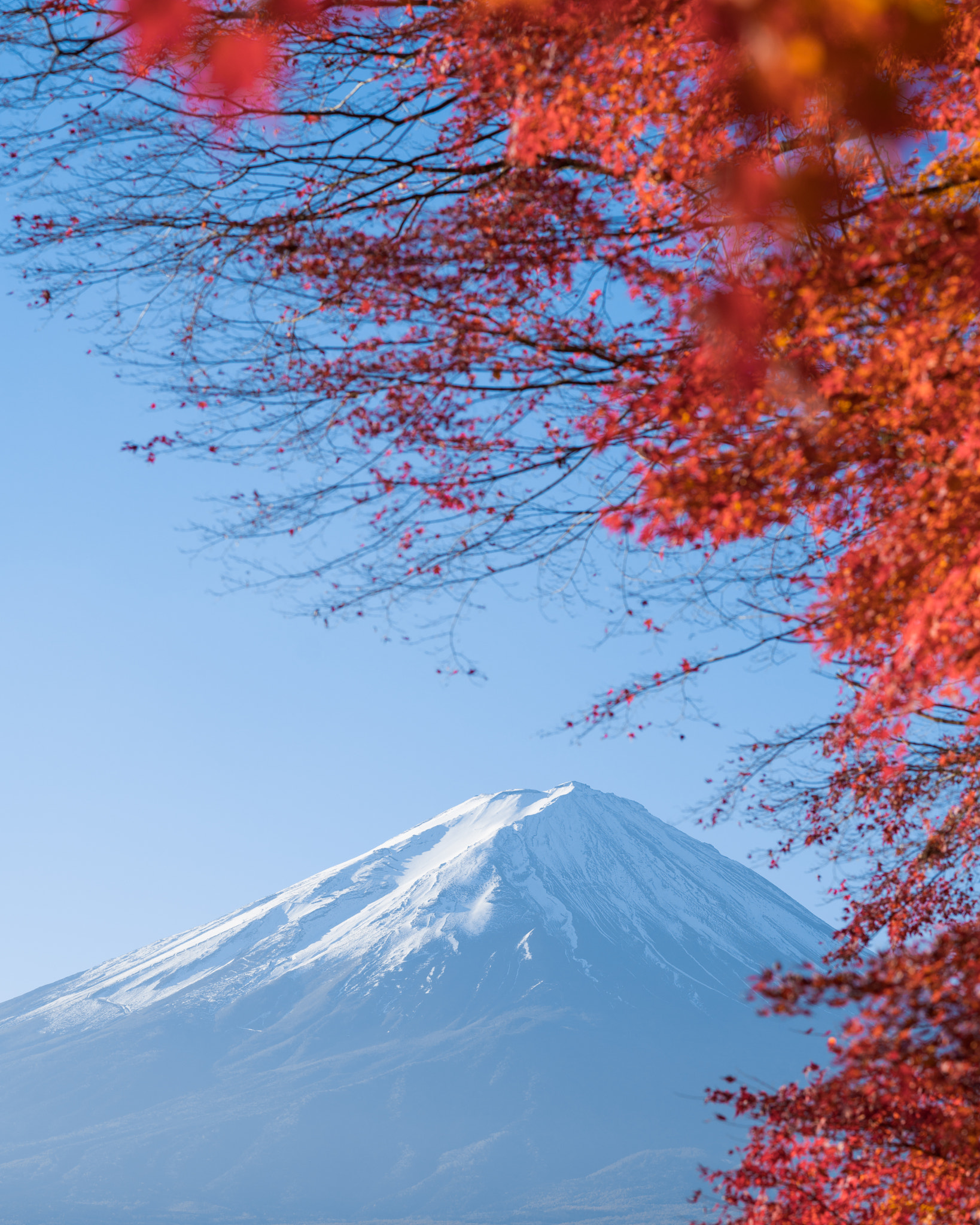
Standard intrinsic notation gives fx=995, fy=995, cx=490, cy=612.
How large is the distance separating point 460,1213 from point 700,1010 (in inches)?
2489

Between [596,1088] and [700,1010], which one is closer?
[596,1088]

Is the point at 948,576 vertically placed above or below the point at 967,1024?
above

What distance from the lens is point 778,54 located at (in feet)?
16.7

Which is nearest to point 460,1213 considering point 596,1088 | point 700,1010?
point 596,1088

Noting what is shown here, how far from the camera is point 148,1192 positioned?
498ft

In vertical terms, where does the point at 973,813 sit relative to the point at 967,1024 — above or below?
above

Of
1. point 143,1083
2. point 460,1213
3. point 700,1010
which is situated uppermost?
point 143,1083

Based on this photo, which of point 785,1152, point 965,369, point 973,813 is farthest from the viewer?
point 973,813

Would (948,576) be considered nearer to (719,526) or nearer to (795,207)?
(719,526)

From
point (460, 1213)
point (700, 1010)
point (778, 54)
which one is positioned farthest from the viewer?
point (700, 1010)

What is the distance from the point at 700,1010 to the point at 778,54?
682ft

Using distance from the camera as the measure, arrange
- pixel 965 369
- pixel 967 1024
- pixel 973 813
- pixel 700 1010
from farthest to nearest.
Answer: pixel 700 1010 < pixel 973 813 < pixel 965 369 < pixel 967 1024

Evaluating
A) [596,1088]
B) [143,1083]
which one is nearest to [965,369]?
[596,1088]

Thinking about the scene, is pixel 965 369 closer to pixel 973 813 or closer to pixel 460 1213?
pixel 973 813
